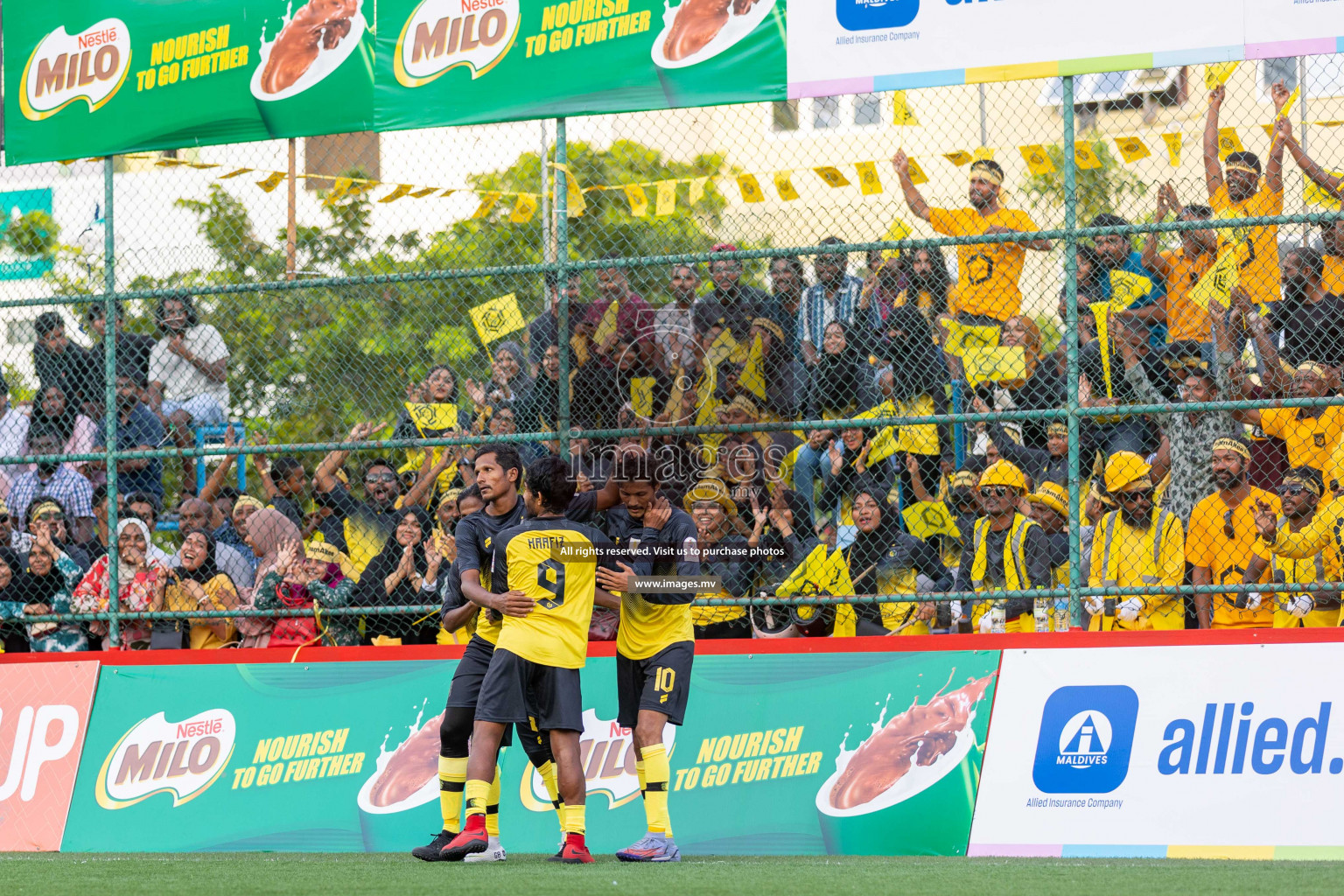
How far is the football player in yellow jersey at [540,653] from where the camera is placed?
22.6ft

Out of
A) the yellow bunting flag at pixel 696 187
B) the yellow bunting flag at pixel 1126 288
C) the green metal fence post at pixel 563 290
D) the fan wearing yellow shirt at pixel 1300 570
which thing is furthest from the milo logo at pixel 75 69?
the fan wearing yellow shirt at pixel 1300 570

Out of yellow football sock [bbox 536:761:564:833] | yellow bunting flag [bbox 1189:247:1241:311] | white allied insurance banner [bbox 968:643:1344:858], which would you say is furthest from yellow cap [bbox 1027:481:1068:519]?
yellow football sock [bbox 536:761:564:833]

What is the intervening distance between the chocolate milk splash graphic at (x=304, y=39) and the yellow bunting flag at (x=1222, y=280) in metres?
4.96

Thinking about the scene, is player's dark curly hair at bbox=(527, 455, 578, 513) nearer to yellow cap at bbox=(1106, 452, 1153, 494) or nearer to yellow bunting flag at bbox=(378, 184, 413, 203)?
yellow bunting flag at bbox=(378, 184, 413, 203)

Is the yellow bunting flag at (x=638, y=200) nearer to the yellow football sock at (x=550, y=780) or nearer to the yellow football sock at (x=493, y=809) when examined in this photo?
the yellow football sock at (x=550, y=780)

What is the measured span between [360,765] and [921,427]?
3.46 metres

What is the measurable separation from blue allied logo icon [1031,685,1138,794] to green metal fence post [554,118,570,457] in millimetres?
2835

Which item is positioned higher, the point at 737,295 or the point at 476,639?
the point at 737,295

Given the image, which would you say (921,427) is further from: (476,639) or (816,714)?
(476,639)

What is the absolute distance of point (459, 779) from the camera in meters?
7.21

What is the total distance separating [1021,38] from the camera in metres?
7.80

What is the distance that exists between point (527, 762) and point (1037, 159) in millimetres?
3974

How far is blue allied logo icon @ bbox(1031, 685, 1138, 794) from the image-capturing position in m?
7.18

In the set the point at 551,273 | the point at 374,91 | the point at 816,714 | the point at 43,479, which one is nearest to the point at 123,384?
the point at 43,479
